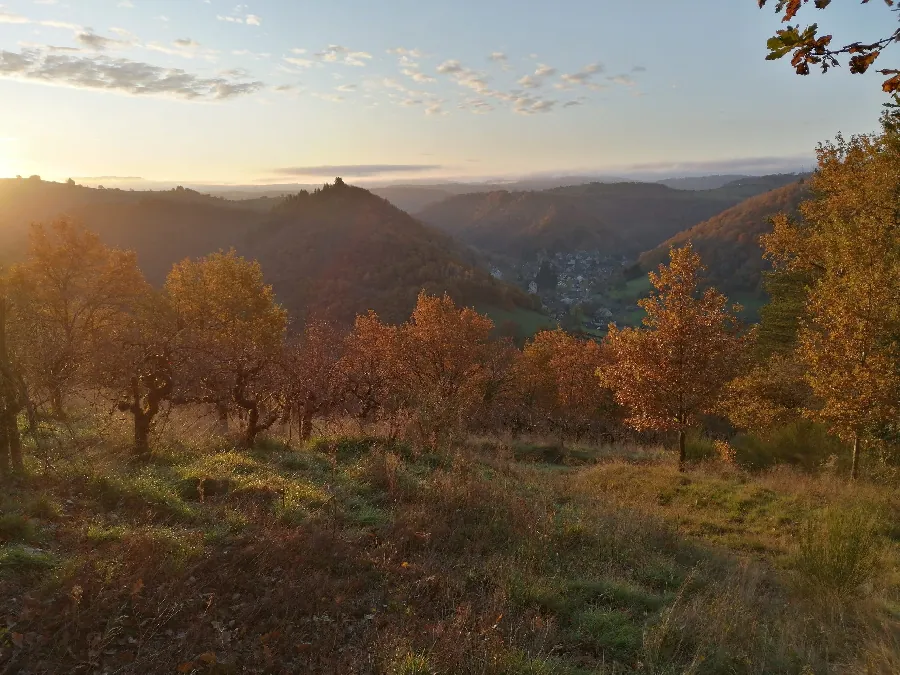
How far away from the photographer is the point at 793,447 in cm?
2086

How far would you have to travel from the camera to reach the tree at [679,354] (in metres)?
16.2

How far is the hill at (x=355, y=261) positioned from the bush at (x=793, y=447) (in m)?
79.0

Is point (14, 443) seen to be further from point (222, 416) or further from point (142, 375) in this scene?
point (222, 416)

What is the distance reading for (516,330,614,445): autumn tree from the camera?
1752 inches

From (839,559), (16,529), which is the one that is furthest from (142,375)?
(839,559)

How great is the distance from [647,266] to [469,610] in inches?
7362

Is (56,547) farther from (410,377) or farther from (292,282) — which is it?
(292,282)

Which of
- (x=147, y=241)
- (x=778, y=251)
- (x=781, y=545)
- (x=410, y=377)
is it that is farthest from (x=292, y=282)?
(x=781, y=545)

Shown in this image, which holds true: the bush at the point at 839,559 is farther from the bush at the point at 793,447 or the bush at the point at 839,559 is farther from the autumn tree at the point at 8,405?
the bush at the point at 793,447

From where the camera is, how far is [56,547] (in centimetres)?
560

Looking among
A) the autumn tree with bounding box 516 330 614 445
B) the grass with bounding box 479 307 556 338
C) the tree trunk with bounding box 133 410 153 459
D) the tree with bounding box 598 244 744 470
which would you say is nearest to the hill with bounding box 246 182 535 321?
the grass with bounding box 479 307 556 338

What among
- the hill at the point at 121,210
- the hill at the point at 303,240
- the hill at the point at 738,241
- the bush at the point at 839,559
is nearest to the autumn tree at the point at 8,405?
the bush at the point at 839,559

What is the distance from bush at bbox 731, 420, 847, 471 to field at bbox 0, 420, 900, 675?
1085 centimetres

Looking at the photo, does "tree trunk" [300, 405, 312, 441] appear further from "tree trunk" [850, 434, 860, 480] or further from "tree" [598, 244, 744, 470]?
"tree trunk" [850, 434, 860, 480]
